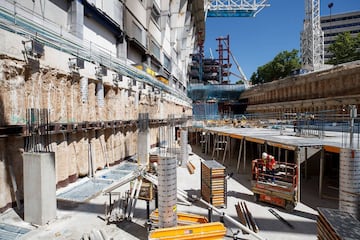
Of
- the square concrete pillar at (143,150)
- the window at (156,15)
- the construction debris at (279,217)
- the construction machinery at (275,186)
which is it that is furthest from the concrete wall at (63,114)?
the window at (156,15)

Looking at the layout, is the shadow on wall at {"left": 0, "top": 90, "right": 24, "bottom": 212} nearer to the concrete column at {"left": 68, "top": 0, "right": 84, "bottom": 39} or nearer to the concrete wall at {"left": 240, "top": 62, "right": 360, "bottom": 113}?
the concrete column at {"left": 68, "top": 0, "right": 84, "bottom": 39}

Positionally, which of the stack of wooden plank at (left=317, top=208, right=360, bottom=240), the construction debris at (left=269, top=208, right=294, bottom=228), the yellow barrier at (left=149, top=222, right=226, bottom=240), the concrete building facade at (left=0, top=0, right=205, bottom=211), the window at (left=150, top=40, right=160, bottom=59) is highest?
the window at (left=150, top=40, right=160, bottom=59)

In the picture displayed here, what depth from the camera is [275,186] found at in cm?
786

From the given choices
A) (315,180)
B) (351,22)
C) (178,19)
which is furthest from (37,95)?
(351,22)

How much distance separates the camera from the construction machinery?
743cm

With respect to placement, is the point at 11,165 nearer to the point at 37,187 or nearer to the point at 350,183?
the point at 37,187

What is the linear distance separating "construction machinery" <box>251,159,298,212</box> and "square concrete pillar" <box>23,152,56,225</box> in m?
6.85

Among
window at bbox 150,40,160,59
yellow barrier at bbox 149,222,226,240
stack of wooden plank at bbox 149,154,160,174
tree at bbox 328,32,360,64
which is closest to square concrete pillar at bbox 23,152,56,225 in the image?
stack of wooden plank at bbox 149,154,160,174

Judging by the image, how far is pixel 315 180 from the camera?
11.0 meters

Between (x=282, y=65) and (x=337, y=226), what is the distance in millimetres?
57839

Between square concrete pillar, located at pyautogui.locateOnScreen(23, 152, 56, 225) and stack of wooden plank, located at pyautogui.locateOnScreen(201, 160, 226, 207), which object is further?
stack of wooden plank, located at pyautogui.locateOnScreen(201, 160, 226, 207)

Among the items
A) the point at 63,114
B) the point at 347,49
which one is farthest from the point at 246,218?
the point at 347,49

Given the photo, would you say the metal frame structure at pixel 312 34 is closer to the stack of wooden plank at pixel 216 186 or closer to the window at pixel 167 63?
the window at pixel 167 63

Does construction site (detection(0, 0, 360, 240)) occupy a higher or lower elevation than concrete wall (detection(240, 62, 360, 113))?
lower
